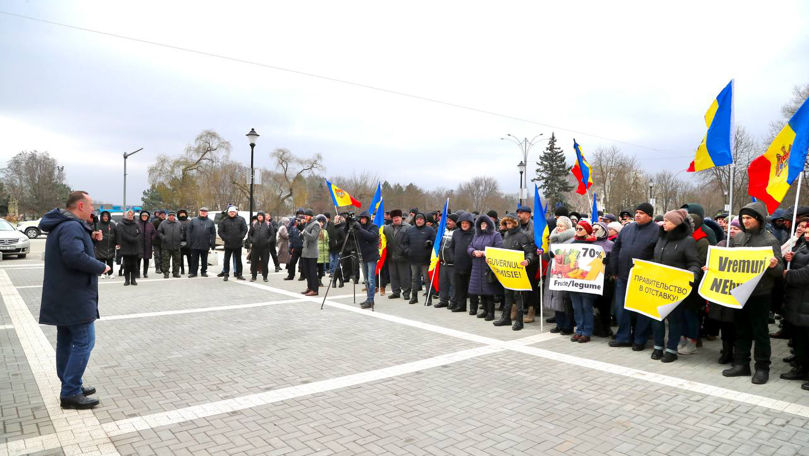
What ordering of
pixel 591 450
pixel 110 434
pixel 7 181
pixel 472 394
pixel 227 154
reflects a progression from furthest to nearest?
1. pixel 7 181
2. pixel 227 154
3. pixel 472 394
4. pixel 110 434
5. pixel 591 450

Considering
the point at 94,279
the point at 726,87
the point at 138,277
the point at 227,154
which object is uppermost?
the point at 227,154

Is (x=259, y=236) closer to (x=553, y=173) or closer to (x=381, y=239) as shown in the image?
(x=381, y=239)

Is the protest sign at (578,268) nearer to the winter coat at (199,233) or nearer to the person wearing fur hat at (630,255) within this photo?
the person wearing fur hat at (630,255)

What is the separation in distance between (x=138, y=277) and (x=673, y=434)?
595 inches

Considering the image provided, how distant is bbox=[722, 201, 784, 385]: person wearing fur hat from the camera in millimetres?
5711

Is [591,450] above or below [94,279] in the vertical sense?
below

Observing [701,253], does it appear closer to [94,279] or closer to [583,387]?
[583,387]

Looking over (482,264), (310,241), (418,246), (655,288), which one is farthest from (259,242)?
(655,288)

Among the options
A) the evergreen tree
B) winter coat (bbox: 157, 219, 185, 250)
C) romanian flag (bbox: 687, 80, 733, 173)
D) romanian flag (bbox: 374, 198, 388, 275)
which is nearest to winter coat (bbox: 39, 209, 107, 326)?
romanian flag (bbox: 374, 198, 388, 275)

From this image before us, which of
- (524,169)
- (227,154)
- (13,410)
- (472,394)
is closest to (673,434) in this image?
(472,394)

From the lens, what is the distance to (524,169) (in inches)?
1358

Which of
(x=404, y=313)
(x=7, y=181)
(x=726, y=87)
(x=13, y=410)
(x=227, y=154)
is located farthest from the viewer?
(x=7, y=181)

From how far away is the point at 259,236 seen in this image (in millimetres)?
14570

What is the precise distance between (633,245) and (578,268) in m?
0.91
